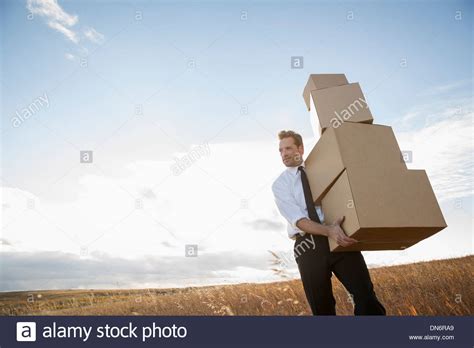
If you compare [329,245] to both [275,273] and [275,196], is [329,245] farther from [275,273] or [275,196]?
[275,273]

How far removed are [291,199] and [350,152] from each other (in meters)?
0.53

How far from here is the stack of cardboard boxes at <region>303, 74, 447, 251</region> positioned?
7.78ft

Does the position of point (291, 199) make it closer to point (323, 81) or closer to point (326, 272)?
point (326, 272)

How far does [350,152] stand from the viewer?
2.54 metres

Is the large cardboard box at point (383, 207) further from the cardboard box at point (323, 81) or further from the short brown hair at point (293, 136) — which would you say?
the cardboard box at point (323, 81)

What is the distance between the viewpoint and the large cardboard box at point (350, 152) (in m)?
2.54

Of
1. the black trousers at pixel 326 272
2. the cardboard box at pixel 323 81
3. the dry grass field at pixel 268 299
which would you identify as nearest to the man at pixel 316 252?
the black trousers at pixel 326 272

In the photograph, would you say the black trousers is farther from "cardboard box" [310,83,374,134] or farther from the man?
"cardboard box" [310,83,374,134]

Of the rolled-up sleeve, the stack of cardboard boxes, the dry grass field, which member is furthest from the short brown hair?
the dry grass field

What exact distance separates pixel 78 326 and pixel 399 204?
2799mm

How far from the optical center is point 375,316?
2.41 meters

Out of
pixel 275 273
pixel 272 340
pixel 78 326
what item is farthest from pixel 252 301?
pixel 78 326

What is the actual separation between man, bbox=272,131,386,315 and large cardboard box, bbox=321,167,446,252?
0.08 meters

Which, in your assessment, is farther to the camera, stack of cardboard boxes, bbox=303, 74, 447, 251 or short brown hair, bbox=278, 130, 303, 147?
short brown hair, bbox=278, 130, 303, 147
